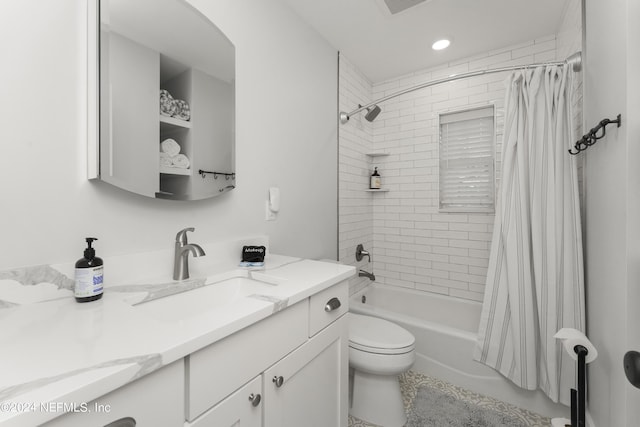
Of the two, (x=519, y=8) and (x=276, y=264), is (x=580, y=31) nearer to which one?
(x=519, y=8)

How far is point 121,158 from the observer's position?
956 mm

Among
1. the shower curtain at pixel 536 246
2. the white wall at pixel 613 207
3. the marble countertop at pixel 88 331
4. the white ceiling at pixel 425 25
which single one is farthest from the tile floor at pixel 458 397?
the white ceiling at pixel 425 25

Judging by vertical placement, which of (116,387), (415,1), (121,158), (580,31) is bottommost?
(116,387)

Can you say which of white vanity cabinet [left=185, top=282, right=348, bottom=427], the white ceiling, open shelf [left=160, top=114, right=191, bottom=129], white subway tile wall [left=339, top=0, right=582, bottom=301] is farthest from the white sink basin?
the white ceiling

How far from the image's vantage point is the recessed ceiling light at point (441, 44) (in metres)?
2.10

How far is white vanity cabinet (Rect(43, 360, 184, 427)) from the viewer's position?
1.47 ft

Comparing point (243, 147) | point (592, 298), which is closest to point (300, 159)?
point (243, 147)

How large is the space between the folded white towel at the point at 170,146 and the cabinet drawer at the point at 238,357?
31.5 inches

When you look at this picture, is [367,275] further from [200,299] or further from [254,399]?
[254,399]

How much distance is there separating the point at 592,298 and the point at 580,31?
1465mm

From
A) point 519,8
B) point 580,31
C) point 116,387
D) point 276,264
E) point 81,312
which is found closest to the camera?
point 116,387

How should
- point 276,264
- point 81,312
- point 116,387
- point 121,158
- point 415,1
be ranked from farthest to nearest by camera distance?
point 415,1 → point 276,264 → point 121,158 → point 81,312 → point 116,387

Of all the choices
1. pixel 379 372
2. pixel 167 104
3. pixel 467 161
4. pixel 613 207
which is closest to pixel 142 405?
pixel 167 104

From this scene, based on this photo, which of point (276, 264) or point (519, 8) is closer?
point (276, 264)
